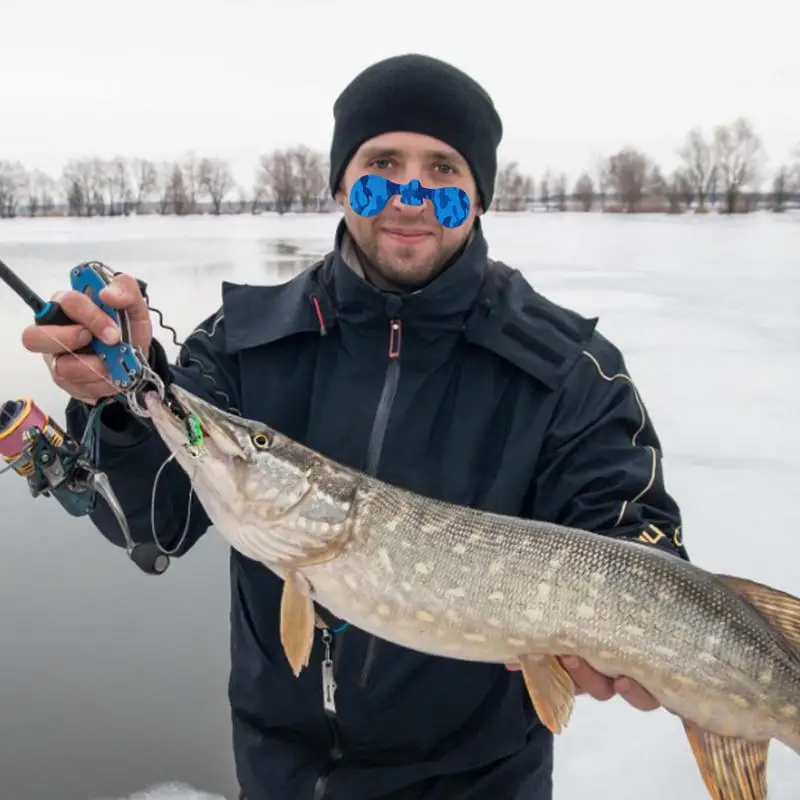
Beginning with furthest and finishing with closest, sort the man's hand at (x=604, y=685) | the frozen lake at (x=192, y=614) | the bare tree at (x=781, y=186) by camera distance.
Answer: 1. the bare tree at (x=781, y=186)
2. the frozen lake at (x=192, y=614)
3. the man's hand at (x=604, y=685)

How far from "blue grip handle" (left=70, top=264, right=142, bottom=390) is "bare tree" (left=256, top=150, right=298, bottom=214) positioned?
4585cm

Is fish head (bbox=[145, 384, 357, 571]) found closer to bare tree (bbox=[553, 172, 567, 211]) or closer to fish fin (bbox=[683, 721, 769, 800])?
fish fin (bbox=[683, 721, 769, 800])

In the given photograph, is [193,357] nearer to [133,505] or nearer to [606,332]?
[133,505]

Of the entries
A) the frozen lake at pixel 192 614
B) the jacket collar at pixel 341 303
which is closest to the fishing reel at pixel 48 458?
the jacket collar at pixel 341 303

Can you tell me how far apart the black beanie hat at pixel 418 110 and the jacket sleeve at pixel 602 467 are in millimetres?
635

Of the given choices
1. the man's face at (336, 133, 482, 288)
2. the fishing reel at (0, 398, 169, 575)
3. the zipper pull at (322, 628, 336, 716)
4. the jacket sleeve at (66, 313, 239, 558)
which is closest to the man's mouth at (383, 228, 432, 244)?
the man's face at (336, 133, 482, 288)

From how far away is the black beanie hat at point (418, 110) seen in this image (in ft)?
6.62

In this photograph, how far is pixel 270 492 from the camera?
1.70 metres

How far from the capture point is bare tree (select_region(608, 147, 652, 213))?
46.2 meters

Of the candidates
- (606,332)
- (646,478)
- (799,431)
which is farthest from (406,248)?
(606,332)

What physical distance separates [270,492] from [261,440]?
0.11 meters

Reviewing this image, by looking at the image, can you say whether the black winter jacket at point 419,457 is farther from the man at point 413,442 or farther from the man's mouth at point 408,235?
the man's mouth at point 408,235

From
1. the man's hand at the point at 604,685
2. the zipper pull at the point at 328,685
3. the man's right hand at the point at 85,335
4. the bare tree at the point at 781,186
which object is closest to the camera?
the man's right hand at the point at 85,335

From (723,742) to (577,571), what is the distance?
18.1 inches
